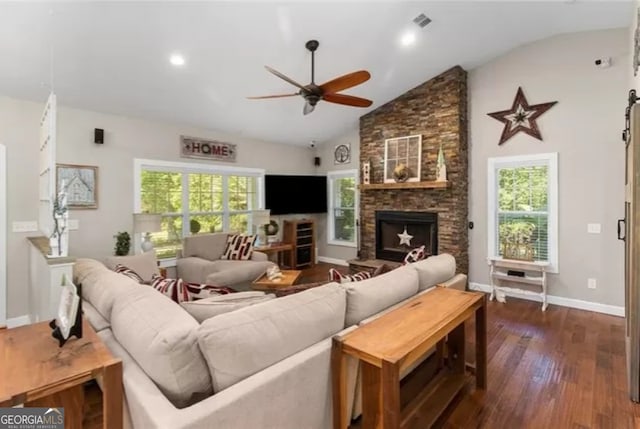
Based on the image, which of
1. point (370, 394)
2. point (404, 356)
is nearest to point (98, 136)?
point (370, 394)

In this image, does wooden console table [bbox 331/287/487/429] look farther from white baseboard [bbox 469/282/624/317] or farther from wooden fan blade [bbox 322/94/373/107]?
white baseboard [bbox 469/282/624/317]

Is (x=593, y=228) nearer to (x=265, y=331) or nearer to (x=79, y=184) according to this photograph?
(x=265, y=331)

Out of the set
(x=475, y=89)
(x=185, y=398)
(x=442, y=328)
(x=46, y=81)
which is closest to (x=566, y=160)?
(x=475, y=89)

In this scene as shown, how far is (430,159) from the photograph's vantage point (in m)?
5.48

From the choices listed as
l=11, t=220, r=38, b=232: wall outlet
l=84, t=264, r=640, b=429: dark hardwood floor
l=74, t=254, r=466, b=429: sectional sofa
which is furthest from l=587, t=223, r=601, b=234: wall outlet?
l=11, t=220, r=38, b=232: wall outlet

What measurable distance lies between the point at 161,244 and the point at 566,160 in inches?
239

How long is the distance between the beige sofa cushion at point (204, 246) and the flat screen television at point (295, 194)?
1618 mm

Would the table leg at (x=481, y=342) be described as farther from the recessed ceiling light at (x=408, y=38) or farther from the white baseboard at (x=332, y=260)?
the white baseboard at (x=332, y=260)

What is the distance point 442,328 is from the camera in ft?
6.13

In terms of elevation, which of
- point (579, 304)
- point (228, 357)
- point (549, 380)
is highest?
point (228, 357)

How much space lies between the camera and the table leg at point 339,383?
1.71 m

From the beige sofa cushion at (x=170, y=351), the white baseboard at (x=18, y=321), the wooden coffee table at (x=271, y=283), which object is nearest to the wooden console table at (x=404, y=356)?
the beige sofa cushion at (x=170, y=351)

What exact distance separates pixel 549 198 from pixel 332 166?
162 inches

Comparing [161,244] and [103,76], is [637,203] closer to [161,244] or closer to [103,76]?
[103,76]
